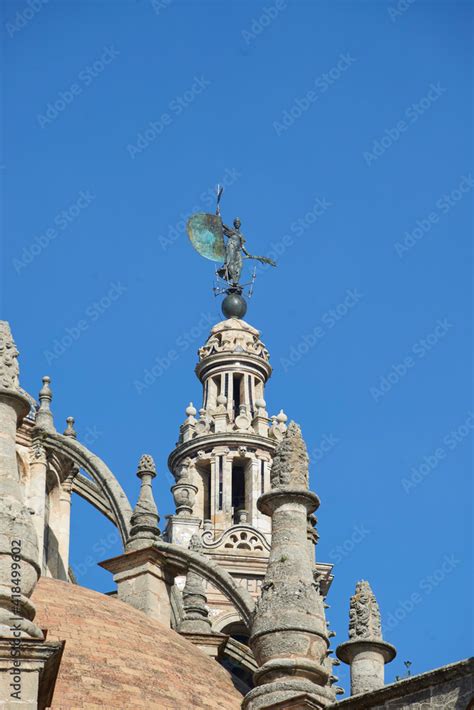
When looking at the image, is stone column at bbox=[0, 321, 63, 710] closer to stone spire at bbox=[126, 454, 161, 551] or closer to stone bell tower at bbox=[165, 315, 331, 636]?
stone spire at bbox=[126, 454, 161, 551]

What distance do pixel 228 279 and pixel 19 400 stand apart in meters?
39.9

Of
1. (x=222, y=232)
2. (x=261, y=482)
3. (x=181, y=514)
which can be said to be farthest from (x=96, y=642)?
(x=222, y=232)

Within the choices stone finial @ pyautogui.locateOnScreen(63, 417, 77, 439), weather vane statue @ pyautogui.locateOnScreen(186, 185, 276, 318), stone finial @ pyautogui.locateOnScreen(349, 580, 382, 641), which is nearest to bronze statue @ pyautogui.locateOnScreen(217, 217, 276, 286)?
weather vane statue @ pyautogui.locateOnScreen(186, 185, 276, 318)

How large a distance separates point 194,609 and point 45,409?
7682 mm

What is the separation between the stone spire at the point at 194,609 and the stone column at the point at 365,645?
7406 mm

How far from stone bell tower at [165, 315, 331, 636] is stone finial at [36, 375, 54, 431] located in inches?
508

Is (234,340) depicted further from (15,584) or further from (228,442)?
(15,584)

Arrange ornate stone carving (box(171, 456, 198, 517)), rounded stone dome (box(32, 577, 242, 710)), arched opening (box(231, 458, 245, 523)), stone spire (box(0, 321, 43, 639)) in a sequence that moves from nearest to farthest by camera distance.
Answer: stone spire (box(0, 321, 43, 639))
rounded stone dome (box(32, 577, 242, 710))
ornate stone carving (box(171, 456, 198, 517))
arched opening (box(231, 458, 245, 523))

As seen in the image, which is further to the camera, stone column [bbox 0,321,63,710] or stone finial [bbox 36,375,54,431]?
stone finial [bbox 36,375,54,431]

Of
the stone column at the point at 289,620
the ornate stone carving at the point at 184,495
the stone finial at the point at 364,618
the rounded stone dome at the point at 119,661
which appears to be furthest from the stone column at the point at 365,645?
the ornate stone carving at the point at 184,495

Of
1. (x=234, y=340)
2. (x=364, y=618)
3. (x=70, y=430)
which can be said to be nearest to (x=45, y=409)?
(x=70, y=430)

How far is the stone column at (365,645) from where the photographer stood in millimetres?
22219

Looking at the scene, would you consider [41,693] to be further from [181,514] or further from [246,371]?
[246,371]

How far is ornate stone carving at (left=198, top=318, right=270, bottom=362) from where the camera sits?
2240 inches
